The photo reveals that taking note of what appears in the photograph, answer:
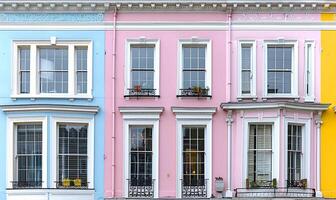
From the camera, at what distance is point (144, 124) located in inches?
1093

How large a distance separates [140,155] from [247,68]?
548 centimetres

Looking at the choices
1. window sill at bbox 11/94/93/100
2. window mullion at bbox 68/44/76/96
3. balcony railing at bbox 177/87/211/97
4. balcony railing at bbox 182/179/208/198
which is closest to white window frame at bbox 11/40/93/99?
window mullion at bbox 68/44/76/96

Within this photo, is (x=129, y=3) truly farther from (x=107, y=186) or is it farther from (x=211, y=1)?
(x=107, y=186)

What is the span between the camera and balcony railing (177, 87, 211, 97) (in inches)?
1092

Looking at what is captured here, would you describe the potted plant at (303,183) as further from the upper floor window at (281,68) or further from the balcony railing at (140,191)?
the balcony railing at (140,191)

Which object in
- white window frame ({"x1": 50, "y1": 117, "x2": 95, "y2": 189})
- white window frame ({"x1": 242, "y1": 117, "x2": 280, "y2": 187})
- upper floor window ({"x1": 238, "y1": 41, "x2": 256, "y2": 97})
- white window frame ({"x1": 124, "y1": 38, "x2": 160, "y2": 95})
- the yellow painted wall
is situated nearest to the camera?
white window frame ({"x1": 242, "y1": 117, "x2": 280, "y2": 187})

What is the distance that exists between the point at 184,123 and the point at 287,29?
219 inches

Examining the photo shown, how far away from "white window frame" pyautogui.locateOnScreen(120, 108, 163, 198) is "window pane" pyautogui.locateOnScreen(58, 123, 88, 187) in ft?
5.18

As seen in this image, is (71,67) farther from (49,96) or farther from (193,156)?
(193,156)

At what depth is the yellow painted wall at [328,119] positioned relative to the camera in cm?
2766

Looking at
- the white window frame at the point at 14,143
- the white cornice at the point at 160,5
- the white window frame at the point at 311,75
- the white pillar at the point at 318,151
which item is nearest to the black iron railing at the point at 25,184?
the white window frame at the point at 14,143

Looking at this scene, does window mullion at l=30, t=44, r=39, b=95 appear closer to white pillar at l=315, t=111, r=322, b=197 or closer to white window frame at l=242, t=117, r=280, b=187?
white window frame at l=242, t=117, r=280, b=187

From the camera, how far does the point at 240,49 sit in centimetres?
2808

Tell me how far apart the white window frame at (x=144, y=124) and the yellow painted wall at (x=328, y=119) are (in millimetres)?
6509
